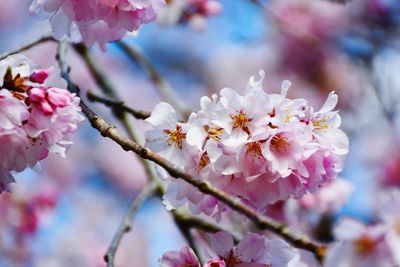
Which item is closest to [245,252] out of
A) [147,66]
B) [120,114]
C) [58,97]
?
[58,97]

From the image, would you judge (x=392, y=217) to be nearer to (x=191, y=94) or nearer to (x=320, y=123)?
(x=320, y=123)

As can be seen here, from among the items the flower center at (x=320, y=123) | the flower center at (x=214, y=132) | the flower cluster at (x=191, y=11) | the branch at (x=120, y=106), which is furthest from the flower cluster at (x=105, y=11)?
the flower cluster at (x=191, y=11)

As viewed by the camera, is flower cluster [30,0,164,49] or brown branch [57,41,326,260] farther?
flower cluster [30,0,164,49]

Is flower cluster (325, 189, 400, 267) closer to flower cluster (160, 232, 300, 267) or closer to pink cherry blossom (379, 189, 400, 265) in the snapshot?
pink cherry blossom (379, 189, 400, 265)

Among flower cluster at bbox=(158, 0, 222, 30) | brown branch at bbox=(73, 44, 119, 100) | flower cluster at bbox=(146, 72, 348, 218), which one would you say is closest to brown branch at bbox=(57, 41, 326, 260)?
flower cluster at bbox=(146, 72, 348, 218)

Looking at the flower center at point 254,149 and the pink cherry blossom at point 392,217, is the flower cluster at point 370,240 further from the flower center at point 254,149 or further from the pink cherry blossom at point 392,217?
the flower center at point 254,149

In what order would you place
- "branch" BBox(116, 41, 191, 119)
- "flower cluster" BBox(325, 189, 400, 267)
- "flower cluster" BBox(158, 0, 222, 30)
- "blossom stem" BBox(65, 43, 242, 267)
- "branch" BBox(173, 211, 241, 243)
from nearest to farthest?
"blossom stem" BBox(65, 43, 242, 267), "flower cluster" BBox(325, 189, 400, 267), "branch" BBox(173, 211, 241, 243), "flower cluster" BBox(158, 0, 222, 30), "branch" BBox(116, 41, 191, 119)

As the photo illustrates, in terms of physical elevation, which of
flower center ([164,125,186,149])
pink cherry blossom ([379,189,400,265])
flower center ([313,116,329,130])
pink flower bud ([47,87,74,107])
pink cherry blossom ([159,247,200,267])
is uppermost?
pink flower bud ([47,87,74,107])
